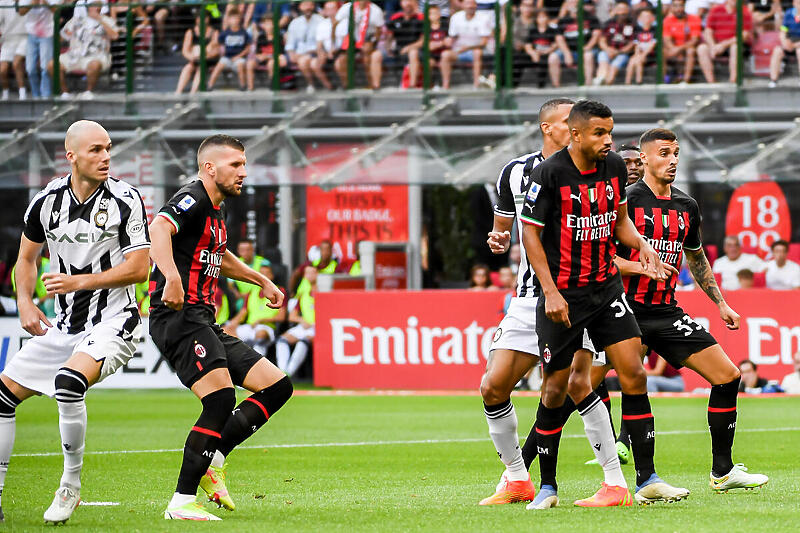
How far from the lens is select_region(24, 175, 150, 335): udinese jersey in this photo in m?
7.44

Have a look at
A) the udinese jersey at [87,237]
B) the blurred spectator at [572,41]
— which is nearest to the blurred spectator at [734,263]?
the blurred spectator at [572,41]

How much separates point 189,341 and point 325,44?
668 inches

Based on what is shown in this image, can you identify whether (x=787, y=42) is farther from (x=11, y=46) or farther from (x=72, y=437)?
(x=72, y=437)

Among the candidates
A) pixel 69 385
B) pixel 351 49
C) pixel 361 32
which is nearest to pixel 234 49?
pixel 351 49

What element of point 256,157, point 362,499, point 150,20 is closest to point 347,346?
point 256,157

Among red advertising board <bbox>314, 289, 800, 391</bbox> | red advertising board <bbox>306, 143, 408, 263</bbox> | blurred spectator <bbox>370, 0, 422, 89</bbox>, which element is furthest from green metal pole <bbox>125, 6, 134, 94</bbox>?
red advertising board <bbox>314, 289, 800, 391</bbox>

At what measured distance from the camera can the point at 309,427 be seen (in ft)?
46.2

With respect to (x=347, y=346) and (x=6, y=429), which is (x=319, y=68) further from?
(x=6, y=429)

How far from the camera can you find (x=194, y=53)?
2438 centimetres

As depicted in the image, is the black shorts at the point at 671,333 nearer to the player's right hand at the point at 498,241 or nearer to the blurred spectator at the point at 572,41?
the player's right hand at the point at 498,241

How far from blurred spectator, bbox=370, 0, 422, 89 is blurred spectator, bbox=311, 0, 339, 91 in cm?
76

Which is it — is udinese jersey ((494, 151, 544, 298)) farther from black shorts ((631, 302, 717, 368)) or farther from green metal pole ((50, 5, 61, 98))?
green metal pole ((50, 5, 61, 98))

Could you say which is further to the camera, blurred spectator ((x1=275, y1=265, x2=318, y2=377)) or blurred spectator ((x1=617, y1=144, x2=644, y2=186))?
blurred spectator ((x1=275, y1=265, x2=318, y2=377))

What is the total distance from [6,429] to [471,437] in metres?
6.01
